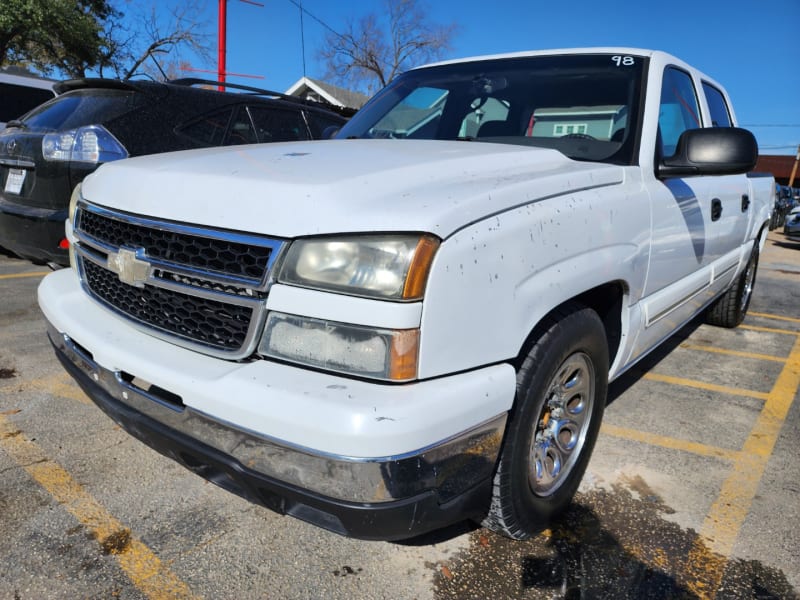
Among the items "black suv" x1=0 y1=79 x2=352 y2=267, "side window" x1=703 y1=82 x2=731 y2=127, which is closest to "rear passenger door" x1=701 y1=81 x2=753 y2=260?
"side window" x1=703 y1=82 x2=731 y2=127

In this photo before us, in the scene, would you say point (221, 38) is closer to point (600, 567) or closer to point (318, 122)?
point (318, 122)

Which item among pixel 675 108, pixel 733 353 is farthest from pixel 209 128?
pixel 733 353

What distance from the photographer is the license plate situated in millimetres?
4211

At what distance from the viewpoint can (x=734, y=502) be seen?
8.05ft

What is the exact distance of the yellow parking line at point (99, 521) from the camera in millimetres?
1854

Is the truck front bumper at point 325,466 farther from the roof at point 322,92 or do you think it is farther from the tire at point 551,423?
the roof at point 322,92

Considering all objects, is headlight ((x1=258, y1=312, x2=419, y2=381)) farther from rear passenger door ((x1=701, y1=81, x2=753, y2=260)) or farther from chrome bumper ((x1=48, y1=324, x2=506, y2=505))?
rear passenger door ((x1=701, y1=81, x2=753, y2=260))

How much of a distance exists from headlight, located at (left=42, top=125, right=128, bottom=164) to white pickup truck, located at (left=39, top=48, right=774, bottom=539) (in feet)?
6.39

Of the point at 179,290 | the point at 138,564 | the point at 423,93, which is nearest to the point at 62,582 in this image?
the point at 138,564

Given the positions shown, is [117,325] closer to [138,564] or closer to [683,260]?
[138,564]

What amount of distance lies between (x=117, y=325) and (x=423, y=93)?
7.02 feet

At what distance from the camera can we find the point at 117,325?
6.36 ft

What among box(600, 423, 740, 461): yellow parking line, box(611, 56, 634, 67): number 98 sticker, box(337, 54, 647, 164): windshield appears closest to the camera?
box(337, 54, 647, 164): windshield

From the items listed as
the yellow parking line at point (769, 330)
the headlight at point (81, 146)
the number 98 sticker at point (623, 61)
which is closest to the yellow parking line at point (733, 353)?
the yellow parking line at point (769, 330)
